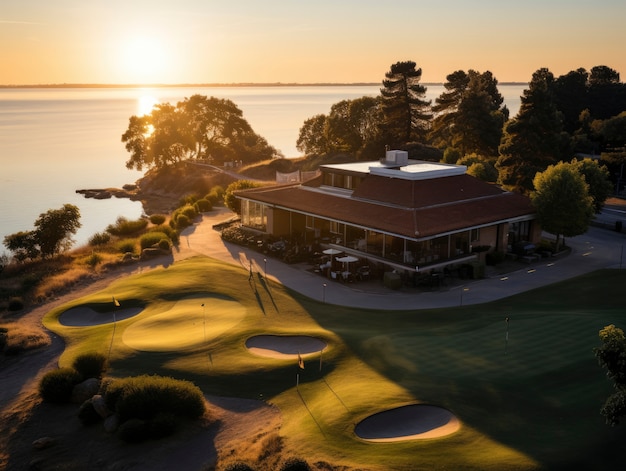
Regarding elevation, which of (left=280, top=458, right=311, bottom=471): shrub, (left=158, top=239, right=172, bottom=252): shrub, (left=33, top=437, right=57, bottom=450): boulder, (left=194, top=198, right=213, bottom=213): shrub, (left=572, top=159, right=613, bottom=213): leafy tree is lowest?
(left=33, top=437, right=57, bottom=450): boulder

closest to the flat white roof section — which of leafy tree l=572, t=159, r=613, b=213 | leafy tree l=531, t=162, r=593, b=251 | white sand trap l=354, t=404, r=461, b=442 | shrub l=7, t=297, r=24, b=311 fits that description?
leafy tree l=531, t=162, r=593, b=251

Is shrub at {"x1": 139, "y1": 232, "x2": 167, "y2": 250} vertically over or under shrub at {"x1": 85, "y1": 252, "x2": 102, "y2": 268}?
over

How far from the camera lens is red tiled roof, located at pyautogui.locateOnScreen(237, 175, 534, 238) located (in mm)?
37625

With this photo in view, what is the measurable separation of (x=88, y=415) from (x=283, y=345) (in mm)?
8825

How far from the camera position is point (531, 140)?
58375 millimetres

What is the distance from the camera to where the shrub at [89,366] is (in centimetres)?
2495

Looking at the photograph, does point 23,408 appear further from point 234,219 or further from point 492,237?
point 234,219

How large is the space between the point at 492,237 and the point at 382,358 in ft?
66.2

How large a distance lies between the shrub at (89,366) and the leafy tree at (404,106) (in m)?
68.4

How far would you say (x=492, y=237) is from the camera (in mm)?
41438

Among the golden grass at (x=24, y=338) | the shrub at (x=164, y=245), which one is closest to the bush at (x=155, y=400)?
the golden grass at (x=24, y=338)

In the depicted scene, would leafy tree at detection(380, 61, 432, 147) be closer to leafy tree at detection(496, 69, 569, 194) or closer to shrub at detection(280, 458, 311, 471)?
leafy tree at detection(496, 69, 569, 194)

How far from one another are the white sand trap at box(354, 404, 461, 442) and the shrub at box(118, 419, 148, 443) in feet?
23.8

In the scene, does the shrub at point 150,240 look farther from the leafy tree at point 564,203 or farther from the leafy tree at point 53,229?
the leafy tree at point 564,203
